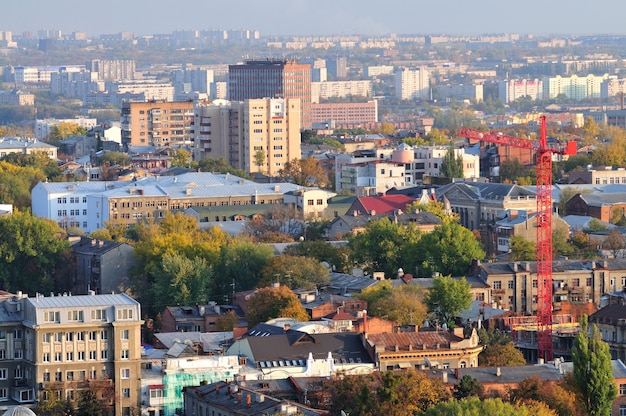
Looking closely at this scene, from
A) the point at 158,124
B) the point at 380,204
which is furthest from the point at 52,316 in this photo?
the point at 158,124

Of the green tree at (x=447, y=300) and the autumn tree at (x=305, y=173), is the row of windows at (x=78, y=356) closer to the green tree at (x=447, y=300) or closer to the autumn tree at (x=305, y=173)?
the green tree at (x=447, y=300)

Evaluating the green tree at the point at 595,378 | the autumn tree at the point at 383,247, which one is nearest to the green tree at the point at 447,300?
the autumn tree at the point at 383,247

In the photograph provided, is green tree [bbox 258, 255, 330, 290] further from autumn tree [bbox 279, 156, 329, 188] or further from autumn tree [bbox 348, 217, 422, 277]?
autumn tree [bbox 279, 156, 329, 188]

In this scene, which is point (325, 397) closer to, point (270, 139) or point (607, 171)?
point (607, 171)

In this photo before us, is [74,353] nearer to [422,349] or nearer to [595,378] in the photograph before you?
[422,349]

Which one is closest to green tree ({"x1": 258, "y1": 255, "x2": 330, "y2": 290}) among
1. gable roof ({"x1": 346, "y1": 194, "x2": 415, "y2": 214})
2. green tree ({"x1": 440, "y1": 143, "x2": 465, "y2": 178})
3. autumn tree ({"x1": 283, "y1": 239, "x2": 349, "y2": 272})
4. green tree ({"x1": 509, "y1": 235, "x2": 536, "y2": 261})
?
autumn tree ({"x1": 283, "y1": 239, "x2": 349, "y2": 272})

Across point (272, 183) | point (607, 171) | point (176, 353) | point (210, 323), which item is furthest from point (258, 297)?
point (607, 171)
